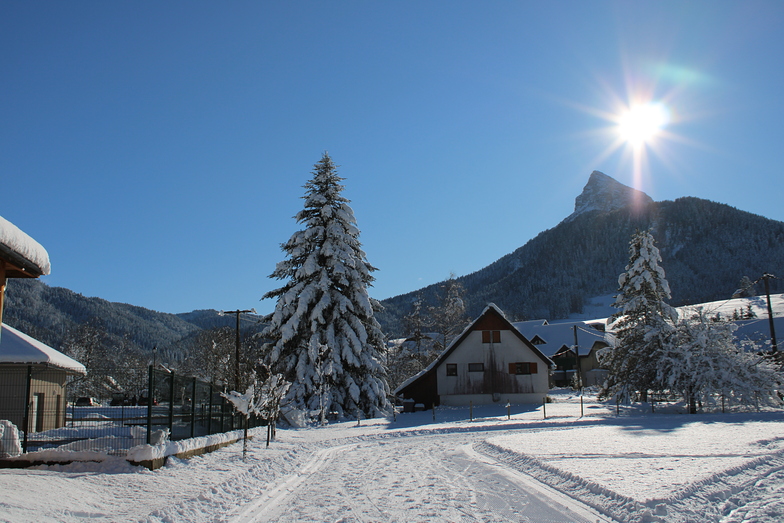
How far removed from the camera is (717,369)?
31719 mm

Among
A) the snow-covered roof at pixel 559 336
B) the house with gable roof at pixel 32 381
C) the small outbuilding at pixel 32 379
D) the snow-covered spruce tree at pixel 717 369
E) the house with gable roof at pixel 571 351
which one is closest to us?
the house with gable roof at pixel 32 381

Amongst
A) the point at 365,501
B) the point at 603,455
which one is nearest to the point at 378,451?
the point at 603,455

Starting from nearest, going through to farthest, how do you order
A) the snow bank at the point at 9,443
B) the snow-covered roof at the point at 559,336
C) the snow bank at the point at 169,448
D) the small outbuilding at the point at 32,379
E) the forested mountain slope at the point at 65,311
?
1. the snow bank at the point at 169,448
2. the snow bank at the point at 9,443
3. the small outbuilding at the point at 32,379
4. the snow-covered roof at the point at 559,336
5. the forested mountain slope at the point at 65,311

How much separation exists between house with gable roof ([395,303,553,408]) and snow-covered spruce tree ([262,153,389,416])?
10.3m

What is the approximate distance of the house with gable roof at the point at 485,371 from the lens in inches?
1734

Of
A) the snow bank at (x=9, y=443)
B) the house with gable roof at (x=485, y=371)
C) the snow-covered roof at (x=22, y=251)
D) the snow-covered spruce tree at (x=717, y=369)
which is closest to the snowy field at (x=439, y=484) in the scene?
the snow bank at (x=9, y=443)

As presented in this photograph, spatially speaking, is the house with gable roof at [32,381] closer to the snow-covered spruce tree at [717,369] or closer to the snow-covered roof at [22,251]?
the snow-covered roof at [22,251]

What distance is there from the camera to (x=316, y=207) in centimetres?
3428

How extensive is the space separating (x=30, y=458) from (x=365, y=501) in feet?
26.0

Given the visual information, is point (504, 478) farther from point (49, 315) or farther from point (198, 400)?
point (49, 315)

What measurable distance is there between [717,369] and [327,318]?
2209cm

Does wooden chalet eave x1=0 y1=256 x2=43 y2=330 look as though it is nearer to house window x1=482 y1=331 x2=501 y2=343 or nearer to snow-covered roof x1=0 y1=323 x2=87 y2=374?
snow-covered roof x1=0 y1=323 x2=87 y2=374

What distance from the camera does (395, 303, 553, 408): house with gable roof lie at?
44031mm

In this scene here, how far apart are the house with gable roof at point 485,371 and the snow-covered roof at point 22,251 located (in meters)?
36.0
